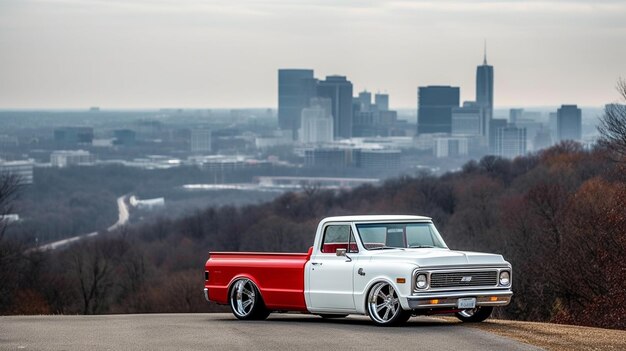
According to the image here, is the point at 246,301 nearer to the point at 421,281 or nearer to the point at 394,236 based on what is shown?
the point at 394,236

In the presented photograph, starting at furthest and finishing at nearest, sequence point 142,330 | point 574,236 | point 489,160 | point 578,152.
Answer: point 489,160
point 578,152
point 574,236
point 142,330

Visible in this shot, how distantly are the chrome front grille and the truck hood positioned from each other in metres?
0.15

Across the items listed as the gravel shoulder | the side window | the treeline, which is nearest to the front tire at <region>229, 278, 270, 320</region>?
the side window

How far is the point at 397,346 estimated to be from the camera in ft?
64.3

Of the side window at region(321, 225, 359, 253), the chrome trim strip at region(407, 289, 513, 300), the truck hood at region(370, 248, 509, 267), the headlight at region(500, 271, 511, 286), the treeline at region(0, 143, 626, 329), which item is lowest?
the treeline at region(0, 143, 626, 329)

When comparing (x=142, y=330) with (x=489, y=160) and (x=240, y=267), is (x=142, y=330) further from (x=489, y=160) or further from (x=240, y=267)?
(x=489, y=160)

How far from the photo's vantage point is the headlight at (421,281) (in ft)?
72.4

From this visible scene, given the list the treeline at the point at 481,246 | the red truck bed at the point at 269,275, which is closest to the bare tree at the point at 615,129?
the treeline at the point at 481,246

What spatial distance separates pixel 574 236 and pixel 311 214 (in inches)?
4979

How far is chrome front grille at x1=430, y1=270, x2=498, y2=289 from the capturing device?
22297 millimetres

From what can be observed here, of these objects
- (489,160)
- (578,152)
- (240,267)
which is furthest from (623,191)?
(489,160)

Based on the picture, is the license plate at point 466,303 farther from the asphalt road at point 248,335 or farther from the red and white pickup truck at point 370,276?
the asphalt road at point 248,335

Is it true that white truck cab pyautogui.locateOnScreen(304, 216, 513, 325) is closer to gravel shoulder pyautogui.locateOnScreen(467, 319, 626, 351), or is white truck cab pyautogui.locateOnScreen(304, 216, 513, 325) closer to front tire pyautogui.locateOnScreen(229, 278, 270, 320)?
gravel shoulder pyautogui.locateOnScreen(467, 319, 626, 351)

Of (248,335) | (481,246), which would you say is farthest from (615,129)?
(248,335)
